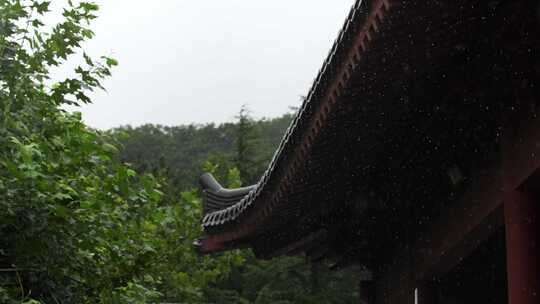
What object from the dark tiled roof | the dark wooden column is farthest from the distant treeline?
the dark wooden column

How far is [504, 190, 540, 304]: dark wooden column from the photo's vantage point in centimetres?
326

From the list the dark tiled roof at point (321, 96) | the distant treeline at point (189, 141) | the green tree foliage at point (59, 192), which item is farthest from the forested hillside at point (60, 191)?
the distant treeline at point (189, 141)

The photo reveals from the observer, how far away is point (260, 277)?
1908 centimetres

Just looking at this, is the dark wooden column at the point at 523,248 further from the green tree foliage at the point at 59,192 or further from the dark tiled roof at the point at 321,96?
the green tree foliage at the point at 59,192

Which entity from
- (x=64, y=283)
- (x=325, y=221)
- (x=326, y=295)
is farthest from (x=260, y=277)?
(x=64, y=283)

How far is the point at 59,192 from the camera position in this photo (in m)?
3.69

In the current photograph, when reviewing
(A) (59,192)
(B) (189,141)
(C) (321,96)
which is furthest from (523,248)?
(B) (189,141)

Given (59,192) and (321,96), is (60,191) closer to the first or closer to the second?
(59,192)

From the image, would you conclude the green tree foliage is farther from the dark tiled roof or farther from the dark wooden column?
Result: the dark wooden column

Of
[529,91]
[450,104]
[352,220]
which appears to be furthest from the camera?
[352,220]

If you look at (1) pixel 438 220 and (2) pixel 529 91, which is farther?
(1) pixel 438 220

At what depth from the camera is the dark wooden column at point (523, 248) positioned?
326cm

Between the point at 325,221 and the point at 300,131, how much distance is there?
1.51m

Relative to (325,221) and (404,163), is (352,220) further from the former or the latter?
(404,163)
